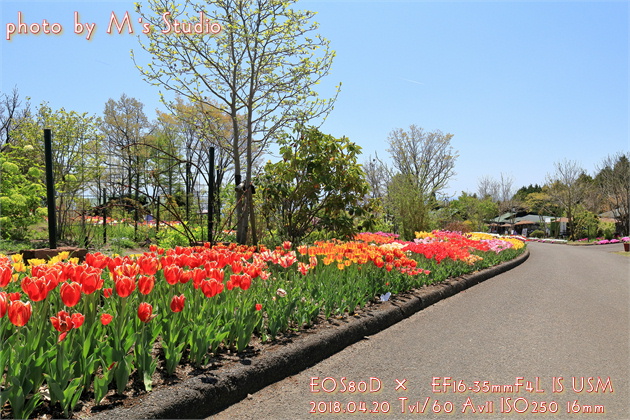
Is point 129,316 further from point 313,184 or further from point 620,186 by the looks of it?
point 620,186

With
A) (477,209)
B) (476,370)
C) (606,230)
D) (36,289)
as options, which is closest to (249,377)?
(36,289)

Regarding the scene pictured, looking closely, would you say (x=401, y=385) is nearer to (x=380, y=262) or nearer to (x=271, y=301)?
(x=271, y=301)

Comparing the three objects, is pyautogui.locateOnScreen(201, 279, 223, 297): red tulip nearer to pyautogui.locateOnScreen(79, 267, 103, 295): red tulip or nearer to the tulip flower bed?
the tulip flower bed

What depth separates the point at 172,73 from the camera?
9703mm

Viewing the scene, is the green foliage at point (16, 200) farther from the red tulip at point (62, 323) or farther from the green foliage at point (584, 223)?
the green foliage at point (584, 223)

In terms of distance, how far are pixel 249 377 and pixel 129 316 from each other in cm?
85

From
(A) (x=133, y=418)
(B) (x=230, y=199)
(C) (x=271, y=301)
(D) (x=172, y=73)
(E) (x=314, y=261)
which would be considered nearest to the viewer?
(A) (x=133, y=418)

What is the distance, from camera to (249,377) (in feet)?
9.34

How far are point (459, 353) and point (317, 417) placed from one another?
5.81ft

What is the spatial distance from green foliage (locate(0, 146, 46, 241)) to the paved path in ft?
33.1

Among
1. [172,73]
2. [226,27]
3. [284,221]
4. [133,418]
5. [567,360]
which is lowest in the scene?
[567,360]

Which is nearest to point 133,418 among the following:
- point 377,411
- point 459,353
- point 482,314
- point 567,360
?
point 377,411

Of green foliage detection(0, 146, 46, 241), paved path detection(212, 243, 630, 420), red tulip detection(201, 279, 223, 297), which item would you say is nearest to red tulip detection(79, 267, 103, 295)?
red tulip detection(201, 279, 223, 297)

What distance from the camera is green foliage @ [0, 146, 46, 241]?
10.7 meters
